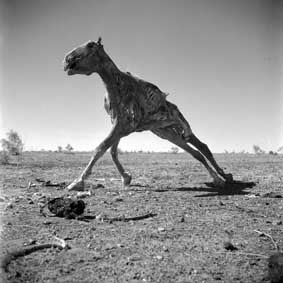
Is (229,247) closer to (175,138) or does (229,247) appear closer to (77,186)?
(77,186)

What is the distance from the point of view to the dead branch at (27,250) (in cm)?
362

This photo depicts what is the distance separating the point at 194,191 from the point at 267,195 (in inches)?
58.0

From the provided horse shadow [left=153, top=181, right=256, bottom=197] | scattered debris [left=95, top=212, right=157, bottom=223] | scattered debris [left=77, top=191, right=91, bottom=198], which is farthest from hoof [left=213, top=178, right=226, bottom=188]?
scattered debris [left=95, top=212, right=157, bottom=223]

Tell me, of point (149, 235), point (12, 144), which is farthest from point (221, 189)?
point (12, 144)

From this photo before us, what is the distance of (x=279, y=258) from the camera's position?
3.47 metres

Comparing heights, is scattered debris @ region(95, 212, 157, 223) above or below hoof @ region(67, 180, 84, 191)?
below

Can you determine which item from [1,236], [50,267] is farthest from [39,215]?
[50,267]

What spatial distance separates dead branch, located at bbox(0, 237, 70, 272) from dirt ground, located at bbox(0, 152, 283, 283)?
0.06m

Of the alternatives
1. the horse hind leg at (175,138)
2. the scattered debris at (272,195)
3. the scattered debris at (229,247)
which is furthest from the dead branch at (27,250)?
the horse hind leg at (175,138)

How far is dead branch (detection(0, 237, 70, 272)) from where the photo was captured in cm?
362

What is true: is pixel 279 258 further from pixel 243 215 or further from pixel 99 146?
pixel 99 146

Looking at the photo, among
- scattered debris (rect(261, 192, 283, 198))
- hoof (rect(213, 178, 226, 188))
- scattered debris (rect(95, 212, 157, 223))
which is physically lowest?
scattered debris (rect(95, 212, 157, 223))

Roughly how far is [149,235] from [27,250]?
1.43m

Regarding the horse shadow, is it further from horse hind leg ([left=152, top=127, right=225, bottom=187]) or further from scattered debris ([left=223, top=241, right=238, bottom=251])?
scattered debris ([left=223, top=241, right=238, bottom=251])
